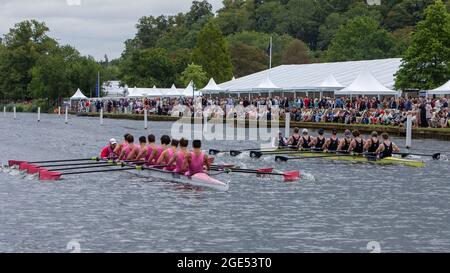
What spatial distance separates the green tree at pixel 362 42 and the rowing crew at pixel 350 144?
6511cm

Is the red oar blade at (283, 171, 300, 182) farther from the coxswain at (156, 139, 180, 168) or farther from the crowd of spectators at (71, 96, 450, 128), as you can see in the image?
the crowd of spectators at (71, 96, 450, 128)

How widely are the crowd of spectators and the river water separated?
598 inches

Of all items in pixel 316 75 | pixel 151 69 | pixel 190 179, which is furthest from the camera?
pixel 151 69

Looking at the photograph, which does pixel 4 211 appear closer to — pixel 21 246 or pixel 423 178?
pixel 21 246

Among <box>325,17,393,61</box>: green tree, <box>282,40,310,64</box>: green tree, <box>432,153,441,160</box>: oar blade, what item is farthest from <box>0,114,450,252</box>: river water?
<box>282,40,310,64</box>: green tree

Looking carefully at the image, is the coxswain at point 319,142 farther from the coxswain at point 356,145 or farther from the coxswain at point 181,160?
the coxswain at point 181,160

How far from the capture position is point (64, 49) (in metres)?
134

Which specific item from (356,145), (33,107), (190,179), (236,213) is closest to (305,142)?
(356,145)

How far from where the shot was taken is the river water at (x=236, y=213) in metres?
15.4

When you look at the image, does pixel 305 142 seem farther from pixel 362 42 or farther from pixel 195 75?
pixel 195 75

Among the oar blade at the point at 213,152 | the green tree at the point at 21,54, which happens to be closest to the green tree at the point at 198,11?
the green tree at the point at 21,54

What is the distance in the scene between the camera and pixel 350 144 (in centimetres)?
2898

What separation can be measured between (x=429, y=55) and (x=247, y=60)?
7242 centimetres
